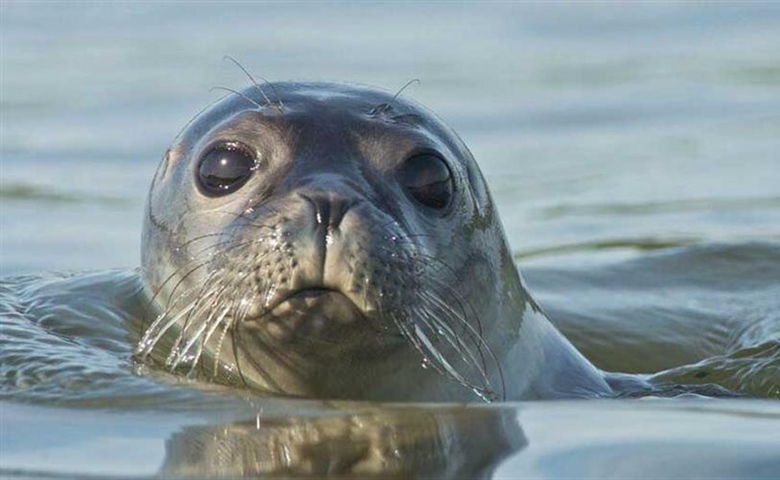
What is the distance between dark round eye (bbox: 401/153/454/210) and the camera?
5.06 meters

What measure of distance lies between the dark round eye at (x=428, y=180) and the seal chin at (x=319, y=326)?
46 centimetres

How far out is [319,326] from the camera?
454 centimetres

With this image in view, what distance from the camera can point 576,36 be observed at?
41.9 ft

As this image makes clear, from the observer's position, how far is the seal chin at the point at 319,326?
4477 mm

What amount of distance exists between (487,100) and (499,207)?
2342mm

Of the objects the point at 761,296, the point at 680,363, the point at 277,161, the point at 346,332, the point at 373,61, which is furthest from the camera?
the point at 373,61

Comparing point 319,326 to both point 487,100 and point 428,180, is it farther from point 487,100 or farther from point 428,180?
point 487,100

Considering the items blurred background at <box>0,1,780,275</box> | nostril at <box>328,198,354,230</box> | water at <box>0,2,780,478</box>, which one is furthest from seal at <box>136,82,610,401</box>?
blurred background at <box>0,1,780,275</box>

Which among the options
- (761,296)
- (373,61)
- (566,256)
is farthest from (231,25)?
(761,296)

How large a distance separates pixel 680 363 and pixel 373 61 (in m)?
5.23

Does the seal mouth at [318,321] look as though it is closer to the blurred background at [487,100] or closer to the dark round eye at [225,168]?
the dark round eye at [225,168]

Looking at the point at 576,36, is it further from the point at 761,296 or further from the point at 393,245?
the point at 393,245

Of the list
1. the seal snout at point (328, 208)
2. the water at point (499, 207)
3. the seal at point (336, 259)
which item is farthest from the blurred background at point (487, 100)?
the seal snout at point (328, 208)

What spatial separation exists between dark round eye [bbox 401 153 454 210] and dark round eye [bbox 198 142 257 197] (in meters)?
0.37
